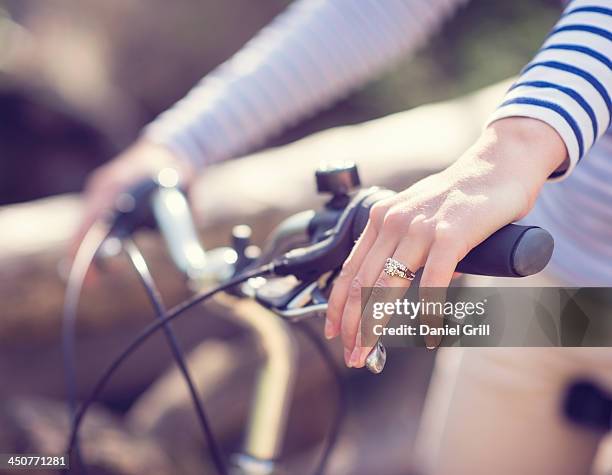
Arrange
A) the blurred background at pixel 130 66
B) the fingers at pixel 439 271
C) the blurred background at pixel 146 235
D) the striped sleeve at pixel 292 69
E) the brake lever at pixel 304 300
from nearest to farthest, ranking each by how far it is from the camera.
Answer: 1. the fingers at pixel 439 271
2. the brake lever at pixel 304 300
3. the striped sleeve at pixel 292 69
4. the blurred background at pixel 146 235
5. the blurred background at pixel 130 66

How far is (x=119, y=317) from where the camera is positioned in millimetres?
2084

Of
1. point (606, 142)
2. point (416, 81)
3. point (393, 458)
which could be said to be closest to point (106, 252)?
point (606, 142)

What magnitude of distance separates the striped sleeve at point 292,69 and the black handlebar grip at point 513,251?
0.68 m

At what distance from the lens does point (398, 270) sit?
Result: 62cm

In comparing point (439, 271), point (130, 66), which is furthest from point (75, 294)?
point (130, 66)

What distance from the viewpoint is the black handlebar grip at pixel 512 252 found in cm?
61

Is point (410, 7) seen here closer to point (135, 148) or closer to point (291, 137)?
point (135, 148)

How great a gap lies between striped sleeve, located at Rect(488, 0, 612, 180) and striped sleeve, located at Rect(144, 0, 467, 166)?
52 cm

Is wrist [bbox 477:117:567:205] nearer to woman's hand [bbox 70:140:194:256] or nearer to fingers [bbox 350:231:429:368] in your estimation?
fingers [bbox 350:231:429:368]

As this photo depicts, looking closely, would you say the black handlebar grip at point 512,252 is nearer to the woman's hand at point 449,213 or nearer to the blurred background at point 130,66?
the woman's hand at point 449,213

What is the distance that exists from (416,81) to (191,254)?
2812mm

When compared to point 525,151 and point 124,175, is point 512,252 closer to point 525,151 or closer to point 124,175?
point 525,151

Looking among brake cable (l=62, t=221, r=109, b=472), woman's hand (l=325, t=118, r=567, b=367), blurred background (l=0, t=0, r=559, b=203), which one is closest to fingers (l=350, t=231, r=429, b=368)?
woman's hand (l=325, t=118, r=567, b=367)

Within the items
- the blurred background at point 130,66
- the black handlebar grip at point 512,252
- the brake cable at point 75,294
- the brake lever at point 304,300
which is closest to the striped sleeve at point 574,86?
the black handlebar grip at point 512,252
